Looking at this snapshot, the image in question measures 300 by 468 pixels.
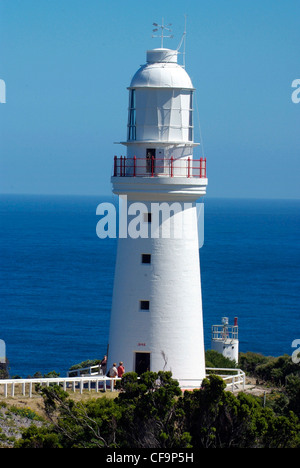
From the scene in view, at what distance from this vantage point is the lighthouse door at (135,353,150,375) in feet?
79.5

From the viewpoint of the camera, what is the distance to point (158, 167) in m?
24.1

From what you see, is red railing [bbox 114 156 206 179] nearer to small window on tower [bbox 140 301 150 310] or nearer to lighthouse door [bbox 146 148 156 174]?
lighthouse door [bbox 146 148 156 174]

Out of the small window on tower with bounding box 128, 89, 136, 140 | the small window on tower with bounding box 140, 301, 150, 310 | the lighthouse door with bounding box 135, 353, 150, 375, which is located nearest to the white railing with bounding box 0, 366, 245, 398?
the lighthouse door with bounding box 135, 353, 150, 375

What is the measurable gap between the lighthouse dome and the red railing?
1774 mm

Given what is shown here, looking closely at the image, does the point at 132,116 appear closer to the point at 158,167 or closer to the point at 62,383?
the point at 158,167

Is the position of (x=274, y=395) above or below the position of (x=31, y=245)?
below

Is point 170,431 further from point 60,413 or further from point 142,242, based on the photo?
point 142,242

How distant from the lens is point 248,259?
12375cm

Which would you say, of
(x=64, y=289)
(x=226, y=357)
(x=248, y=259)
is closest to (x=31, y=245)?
(x=248, y=259)

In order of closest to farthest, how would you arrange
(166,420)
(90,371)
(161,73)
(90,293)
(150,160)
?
(166,420)
(161,73)
(150,160)
(90,371)
(90,293)

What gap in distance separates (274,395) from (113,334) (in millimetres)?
4745

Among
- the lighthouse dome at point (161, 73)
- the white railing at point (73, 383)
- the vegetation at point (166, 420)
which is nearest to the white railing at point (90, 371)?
the white railing at point (73, 383)

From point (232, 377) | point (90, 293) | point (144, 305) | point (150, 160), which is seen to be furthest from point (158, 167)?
point (90, 293)

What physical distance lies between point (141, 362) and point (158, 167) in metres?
4.77
